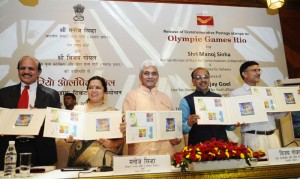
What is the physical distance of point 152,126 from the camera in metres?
2.89

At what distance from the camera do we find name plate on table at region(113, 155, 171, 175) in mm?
2109

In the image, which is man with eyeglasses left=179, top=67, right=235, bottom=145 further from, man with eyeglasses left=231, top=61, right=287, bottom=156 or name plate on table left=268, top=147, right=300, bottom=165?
name plate on table left=268, top=147, right=300, bottom=165

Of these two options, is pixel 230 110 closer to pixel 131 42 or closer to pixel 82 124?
pixel 82 124

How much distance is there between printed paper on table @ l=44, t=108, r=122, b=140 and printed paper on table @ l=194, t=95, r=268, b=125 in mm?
923

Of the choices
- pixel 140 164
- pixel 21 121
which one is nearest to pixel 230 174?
pixel 140 164

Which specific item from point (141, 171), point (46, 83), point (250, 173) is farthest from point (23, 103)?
point (250, 173)

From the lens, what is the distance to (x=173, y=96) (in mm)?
3971

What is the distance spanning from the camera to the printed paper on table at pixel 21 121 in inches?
106

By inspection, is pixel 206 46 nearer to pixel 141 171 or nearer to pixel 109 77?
pixel 109 77

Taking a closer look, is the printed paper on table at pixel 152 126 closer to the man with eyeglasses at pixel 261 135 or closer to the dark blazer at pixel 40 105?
the man with eyeglasses at pixel 261 135

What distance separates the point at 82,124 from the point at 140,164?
96cm

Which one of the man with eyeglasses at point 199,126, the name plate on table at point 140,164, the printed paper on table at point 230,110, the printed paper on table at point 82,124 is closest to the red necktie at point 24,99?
the printed paper on table at point 82,124

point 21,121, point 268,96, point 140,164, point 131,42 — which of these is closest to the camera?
point 140,164

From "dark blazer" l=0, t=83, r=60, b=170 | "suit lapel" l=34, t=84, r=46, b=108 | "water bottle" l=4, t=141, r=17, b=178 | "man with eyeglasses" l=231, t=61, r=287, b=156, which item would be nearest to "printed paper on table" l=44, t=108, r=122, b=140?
"water bottle" l=4, t=141, r=17, b=178
